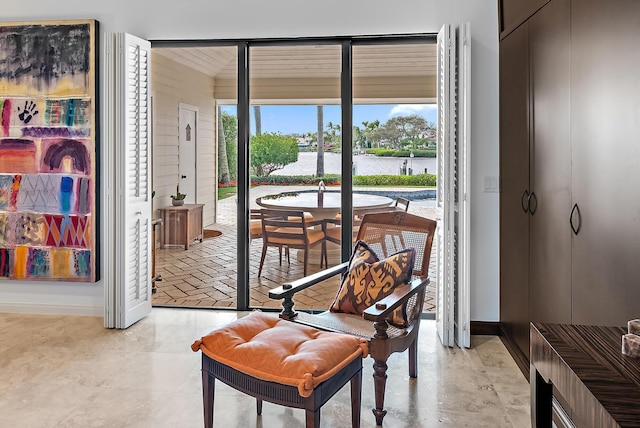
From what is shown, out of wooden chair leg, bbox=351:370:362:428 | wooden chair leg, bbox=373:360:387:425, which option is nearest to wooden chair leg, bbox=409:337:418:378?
wooden chair leg, bbox=373:360:387:425

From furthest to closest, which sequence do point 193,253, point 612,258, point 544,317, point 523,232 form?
point 193,253
point 523,232
point 544,317
point 612,258

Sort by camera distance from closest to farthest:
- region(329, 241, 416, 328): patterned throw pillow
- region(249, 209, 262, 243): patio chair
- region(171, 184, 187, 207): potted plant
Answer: region(329, 241, 416, 328): patterned throw pillow < region(249, 209, 262, 243): patio chair < region(171, 184, 187, 207): potted plant

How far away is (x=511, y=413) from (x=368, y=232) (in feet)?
4.33

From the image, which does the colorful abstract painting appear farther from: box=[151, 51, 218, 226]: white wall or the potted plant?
the potted plant

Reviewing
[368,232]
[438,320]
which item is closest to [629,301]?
[368,232]

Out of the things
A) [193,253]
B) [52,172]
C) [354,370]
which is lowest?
[354,370]

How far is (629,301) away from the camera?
1.84 metres

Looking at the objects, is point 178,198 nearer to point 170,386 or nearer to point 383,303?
point 170,386

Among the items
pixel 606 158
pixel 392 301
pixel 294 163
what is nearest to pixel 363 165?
pixel 294 163

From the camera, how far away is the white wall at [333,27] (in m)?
3.82

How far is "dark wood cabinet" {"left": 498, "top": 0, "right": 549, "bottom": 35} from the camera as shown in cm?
295

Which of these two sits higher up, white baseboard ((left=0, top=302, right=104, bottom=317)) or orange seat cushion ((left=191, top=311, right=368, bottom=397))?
orange seat cushion ((left=191, top=311, right=368, bottom=397))

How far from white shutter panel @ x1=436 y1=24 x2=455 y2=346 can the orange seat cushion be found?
57.6 inches

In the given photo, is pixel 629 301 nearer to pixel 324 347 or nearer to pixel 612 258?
pixel 612 258
